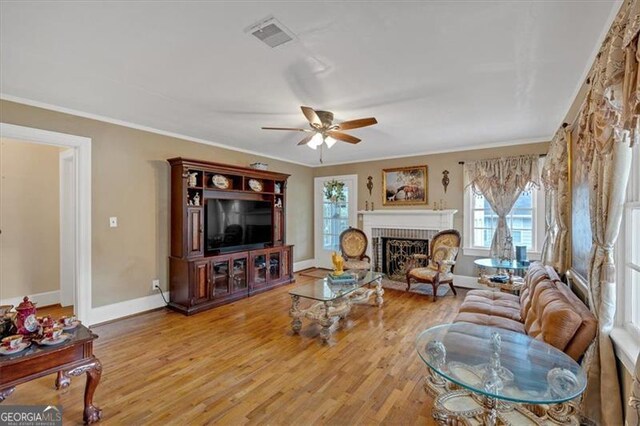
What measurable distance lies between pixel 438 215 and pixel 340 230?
217cm

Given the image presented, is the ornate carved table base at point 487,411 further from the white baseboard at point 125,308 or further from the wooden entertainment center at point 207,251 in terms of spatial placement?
the white baseboard at point 125,308

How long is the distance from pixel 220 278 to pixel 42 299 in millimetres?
2514

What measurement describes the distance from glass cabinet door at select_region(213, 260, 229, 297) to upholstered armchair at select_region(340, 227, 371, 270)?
2.18 m

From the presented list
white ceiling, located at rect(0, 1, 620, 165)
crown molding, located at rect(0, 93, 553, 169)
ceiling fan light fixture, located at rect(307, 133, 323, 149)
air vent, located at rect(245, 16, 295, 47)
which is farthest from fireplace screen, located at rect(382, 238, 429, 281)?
air vent, located at rect(245, 16, 295, 47)

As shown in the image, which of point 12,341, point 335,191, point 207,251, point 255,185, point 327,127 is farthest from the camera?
point 335,191

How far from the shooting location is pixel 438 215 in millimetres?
5391

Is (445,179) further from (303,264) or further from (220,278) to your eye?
(220,278)

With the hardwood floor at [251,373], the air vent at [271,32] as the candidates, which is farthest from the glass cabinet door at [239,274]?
the air vent at [271,32]

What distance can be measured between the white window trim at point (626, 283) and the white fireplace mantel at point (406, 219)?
3498 millimetres

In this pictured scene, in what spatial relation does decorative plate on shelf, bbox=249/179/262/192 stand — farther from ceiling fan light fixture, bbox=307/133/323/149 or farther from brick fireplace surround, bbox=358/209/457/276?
brick fireplace surround, bbox=358/209/457/276

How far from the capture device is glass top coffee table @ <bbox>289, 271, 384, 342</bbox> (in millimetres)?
3184

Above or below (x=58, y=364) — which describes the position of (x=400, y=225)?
above

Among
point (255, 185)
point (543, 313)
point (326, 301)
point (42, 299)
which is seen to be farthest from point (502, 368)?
point (42, 299)

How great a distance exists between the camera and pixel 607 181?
5.43 ft
